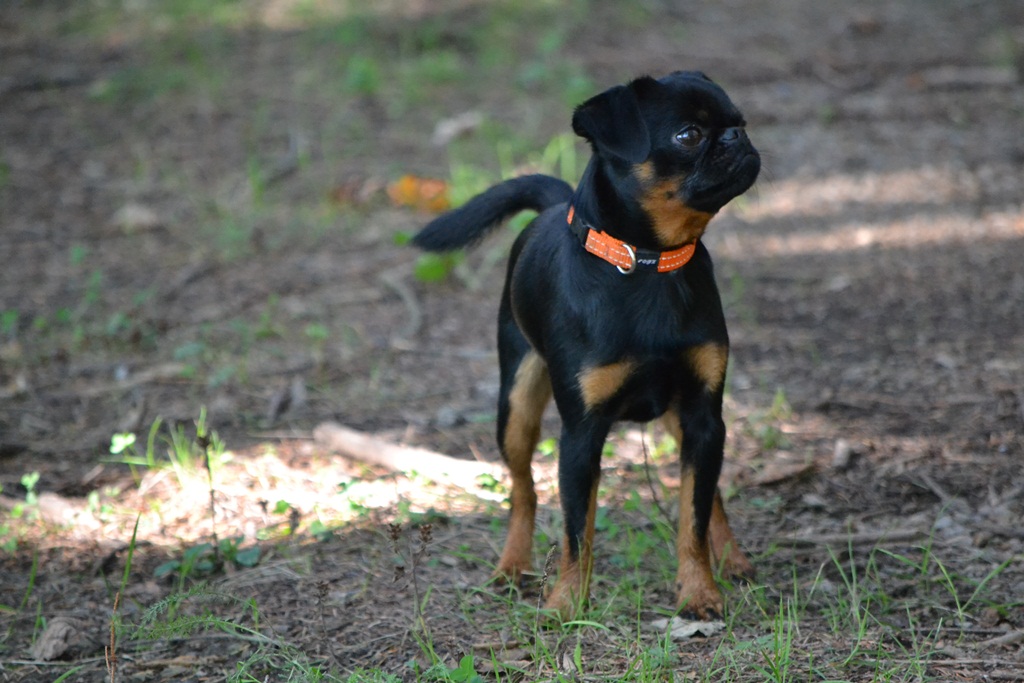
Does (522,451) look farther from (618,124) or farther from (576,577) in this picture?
(618,124)

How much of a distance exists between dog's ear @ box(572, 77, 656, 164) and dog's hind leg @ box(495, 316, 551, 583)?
812 millimetres

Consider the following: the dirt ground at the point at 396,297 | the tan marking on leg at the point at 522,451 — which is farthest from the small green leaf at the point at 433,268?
the tan marking on leg at the point at 522,451

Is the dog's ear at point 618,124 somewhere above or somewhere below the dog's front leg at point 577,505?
above

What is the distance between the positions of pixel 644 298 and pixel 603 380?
0.85ft

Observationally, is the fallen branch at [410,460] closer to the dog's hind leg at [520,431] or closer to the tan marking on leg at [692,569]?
the dog's hind leg at [520,431]

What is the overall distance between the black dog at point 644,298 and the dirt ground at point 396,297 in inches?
17.7

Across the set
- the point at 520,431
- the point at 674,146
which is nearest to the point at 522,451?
the point at 520,431

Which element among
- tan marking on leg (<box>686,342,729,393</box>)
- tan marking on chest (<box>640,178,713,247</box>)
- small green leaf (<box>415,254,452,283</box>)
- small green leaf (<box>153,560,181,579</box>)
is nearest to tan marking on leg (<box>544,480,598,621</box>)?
tan marking on leg (<box>686,342,729,393</box>)

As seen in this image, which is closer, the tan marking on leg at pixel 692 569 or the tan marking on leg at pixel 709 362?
the tan marking on leg at pixel 709 362

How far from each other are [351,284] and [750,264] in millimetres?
2327

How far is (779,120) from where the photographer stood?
8.31 meters

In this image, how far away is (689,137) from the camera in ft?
9.93

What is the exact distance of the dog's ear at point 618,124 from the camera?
2.96 metres

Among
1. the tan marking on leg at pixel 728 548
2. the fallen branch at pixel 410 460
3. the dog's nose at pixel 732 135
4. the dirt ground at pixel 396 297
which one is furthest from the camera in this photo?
the fallen branch at pixel 410 460
